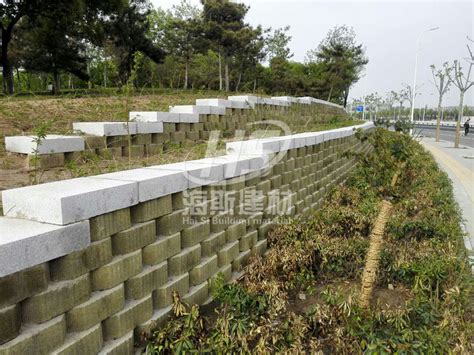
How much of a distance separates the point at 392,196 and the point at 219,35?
17.2 metres

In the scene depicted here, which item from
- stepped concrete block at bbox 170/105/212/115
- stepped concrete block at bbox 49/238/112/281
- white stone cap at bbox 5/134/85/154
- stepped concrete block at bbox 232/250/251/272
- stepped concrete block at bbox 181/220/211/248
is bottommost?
stepped concrete block at bbox 232/250/251/272

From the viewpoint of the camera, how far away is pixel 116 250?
215 centimetres

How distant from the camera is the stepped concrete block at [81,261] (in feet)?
5.83

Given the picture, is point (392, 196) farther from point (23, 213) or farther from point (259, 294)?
point (23, 213)

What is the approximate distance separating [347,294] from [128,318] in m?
2.13

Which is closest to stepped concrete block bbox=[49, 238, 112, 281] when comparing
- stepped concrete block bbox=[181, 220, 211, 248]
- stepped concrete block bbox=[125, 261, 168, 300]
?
stepped concrete block bbox=[125, 261, 168, 300]

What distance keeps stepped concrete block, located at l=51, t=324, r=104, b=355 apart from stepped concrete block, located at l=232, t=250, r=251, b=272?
65.8 inches

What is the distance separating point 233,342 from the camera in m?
2.39

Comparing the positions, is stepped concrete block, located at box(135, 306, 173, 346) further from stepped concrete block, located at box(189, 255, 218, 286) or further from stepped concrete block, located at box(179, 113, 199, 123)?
stepped concrete block, located at box(179, 113, 199, 123)

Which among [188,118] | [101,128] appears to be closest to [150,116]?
[188,118]

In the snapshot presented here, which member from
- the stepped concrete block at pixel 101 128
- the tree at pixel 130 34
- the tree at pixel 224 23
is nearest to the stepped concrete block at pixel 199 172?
the stepped concrete block at pixel 101 128

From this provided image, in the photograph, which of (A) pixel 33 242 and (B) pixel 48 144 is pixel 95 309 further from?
(B) pixel 48 144

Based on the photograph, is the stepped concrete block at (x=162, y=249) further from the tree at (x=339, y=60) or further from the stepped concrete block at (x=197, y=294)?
the tree at (x=339, y=60)

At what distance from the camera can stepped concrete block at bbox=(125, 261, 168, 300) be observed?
226 centimetres
